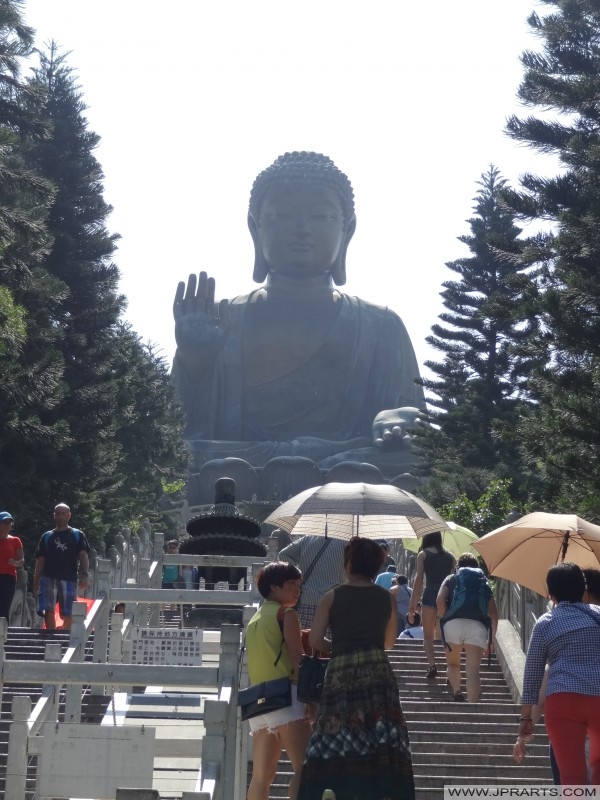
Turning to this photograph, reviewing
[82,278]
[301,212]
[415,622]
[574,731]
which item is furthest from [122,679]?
[301,212]

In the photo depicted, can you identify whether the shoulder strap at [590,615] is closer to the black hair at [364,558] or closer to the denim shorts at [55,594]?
the black hair at [364,558]

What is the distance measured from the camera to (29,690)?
7793 millimetres

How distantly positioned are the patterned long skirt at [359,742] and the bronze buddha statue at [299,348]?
23651mm

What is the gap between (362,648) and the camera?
4480 millimetres

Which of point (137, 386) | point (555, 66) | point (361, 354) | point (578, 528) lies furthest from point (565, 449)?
point (361, 354)

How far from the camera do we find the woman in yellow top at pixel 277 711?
465 cm

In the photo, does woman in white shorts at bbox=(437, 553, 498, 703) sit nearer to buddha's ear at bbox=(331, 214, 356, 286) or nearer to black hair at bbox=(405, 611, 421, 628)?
black hair at bbox=(405, 611, 421, 628)

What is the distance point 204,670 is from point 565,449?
909 centimetres

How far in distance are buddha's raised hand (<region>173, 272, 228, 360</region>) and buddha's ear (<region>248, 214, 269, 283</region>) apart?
235cm

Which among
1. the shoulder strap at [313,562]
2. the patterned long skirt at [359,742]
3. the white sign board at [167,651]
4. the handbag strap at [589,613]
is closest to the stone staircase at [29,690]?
the white sign board at [167,651]

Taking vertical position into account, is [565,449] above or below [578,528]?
above

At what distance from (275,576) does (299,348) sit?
23.8 metres

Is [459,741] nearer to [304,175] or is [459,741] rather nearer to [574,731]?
[574,731]

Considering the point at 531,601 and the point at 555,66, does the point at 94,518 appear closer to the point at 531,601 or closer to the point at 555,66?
the point at 555,66
